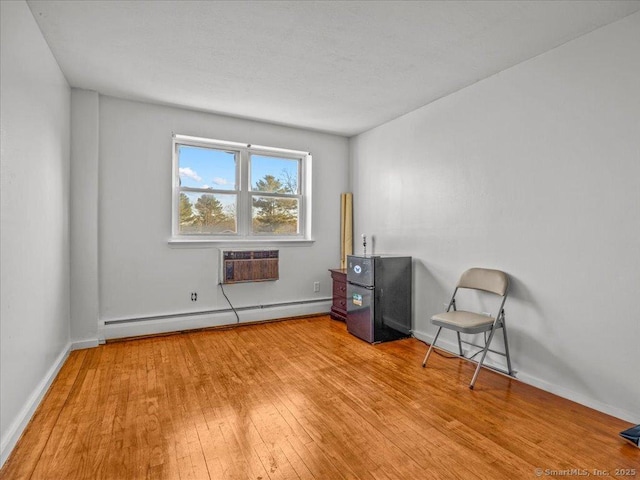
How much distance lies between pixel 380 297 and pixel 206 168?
105 inches

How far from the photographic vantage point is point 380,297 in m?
3.68

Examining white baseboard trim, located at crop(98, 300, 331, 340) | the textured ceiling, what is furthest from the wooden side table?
the textured ceiling

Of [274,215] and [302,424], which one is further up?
[274,215]

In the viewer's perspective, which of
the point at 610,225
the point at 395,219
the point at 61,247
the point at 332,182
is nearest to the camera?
the point at 610,225

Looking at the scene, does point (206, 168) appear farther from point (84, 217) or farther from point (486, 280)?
point (486, 280)

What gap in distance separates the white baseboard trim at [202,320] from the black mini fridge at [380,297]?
101cm

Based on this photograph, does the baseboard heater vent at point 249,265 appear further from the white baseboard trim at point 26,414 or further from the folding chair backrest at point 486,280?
the folding chair backrest at point 486,280

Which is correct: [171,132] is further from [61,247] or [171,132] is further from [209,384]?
[209,384]

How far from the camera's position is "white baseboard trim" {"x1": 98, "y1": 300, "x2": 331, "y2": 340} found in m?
3.71

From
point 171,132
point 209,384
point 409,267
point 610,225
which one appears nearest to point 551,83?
point 610,225

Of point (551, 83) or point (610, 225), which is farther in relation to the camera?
point (551, 83)

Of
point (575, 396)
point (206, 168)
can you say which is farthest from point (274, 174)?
point (575, 396)

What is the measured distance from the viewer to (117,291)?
3719 mm

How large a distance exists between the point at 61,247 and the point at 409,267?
11.4 feet
